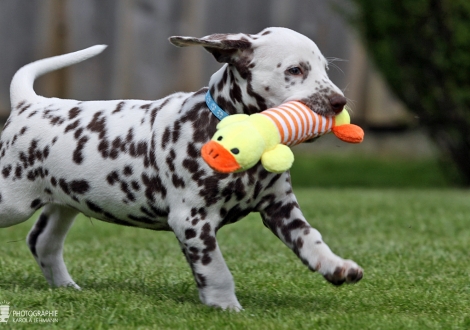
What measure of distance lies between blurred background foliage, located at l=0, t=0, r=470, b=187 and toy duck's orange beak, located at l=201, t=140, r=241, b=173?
745 centimetres

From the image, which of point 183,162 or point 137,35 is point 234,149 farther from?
point 137,35

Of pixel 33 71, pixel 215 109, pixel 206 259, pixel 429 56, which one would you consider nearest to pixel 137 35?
pixel 429 56

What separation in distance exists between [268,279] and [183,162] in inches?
44.1

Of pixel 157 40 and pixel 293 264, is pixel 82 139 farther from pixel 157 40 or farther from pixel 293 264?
pixel 157 40

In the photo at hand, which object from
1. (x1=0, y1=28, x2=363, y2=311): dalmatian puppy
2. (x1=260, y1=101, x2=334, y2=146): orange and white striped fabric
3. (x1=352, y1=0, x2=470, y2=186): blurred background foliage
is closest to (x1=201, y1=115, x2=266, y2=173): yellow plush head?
(x1=260, y1=101, x2=334, y2=146): orange and white striped fabric

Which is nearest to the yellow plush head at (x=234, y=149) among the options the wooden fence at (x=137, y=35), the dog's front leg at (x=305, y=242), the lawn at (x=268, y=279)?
the dog's front leg at (x=305, y=242)

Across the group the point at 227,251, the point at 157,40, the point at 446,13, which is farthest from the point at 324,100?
the point at 157,40

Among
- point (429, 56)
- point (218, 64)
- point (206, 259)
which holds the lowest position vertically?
point (218, 64)

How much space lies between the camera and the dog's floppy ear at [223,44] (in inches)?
152

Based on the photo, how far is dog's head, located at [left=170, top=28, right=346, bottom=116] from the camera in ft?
12.6

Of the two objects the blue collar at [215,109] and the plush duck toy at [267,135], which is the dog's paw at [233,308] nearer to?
the plush duck toy at [267,135]

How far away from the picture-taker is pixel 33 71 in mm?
5039

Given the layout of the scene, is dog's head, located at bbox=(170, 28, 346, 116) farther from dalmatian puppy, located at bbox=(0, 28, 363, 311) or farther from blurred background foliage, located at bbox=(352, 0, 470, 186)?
blurred background foliage, located at bbox=(352, 0, 470, 186)

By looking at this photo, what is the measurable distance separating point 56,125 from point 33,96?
0.38m
